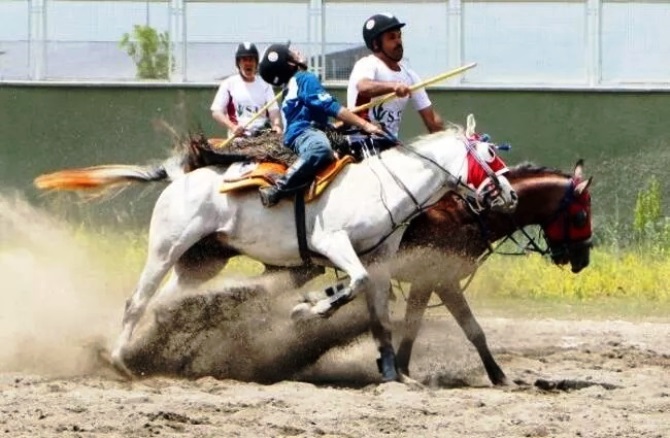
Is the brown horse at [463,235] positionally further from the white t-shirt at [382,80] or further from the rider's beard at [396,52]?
the rider's beard at [396,52]

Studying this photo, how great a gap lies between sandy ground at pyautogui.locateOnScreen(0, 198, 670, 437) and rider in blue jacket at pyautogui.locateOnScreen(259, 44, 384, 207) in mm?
1282

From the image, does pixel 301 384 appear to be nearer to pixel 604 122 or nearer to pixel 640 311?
pixel 640 311

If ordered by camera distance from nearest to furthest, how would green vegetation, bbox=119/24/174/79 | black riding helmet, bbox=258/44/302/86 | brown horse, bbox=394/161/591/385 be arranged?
black riding helmet, bbox=258/44/302/86
brown horse, bbox=394/161/591/385
green vegetation, bbox=119/24/174/79

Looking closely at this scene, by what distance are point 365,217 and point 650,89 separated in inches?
413

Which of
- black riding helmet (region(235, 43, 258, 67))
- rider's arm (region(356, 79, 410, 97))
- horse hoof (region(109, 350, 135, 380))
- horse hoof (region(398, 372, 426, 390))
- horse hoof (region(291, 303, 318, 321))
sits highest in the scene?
black riding helmet (region(235, 43, 258, 67))

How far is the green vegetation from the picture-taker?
2180cm

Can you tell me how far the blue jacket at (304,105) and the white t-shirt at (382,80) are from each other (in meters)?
0.49

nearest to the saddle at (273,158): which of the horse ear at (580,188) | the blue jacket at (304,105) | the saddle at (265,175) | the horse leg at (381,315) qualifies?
the saddle at (265,175)

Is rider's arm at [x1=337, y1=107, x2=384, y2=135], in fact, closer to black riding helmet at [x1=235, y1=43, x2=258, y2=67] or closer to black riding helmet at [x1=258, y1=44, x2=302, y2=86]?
black riding helmet at [x1=258, y1=44, x2=302, y2=86]

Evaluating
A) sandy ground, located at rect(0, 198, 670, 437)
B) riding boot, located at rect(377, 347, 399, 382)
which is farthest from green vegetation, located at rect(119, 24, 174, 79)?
riding boot, located at rect(377, 347, 399, 382)

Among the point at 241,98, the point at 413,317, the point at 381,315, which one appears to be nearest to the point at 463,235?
the point at 413,317

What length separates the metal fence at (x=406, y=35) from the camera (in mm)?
21484

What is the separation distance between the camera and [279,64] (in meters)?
12.5

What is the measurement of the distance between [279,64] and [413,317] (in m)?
2.06
